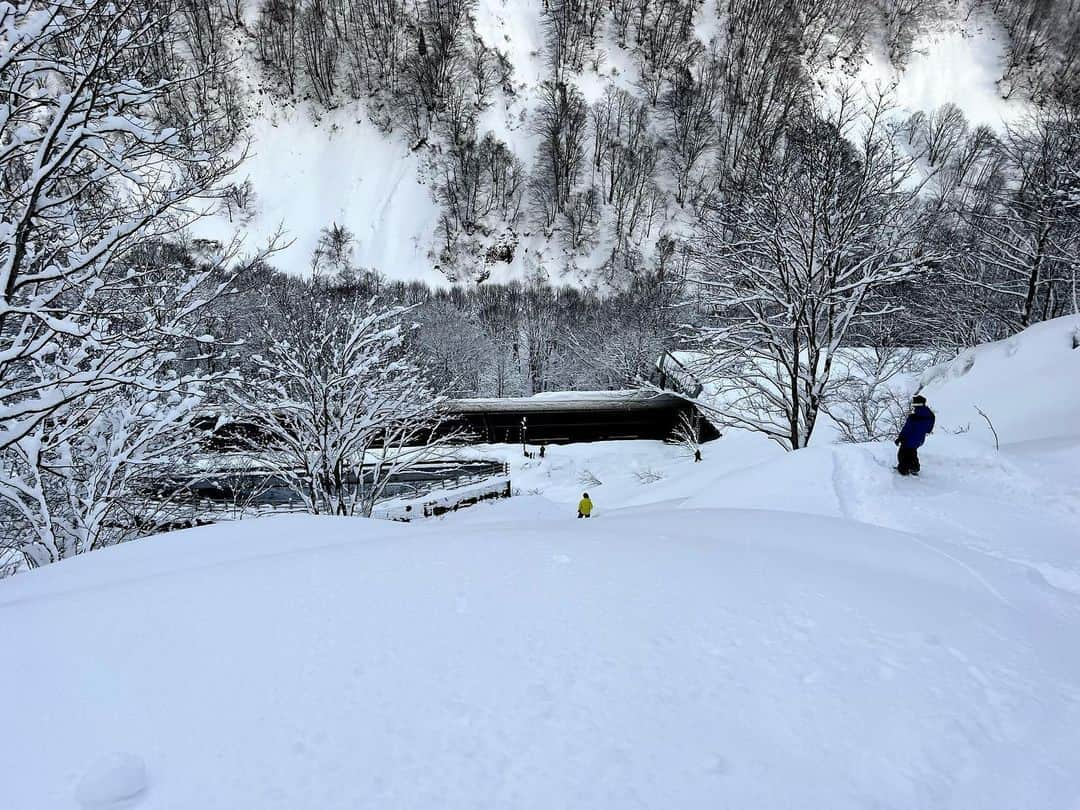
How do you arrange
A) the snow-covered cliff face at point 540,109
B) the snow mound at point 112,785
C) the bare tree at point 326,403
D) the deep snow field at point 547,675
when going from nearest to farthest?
the snow mound at point 112,785 → the deep snow field at point 547,675 → the bare tree at point 326,403 → the snow-covered cliff face at point 540,109

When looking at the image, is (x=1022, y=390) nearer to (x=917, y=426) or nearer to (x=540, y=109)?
(x=917, y=426)

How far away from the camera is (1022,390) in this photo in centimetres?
1016

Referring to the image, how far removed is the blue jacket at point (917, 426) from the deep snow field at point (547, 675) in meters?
2.21

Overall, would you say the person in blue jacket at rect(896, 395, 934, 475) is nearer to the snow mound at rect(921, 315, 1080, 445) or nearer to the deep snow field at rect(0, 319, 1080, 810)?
the deep snow field at rect(0, 319, 1080, 810)

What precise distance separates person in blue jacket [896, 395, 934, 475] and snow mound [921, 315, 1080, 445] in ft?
10.6

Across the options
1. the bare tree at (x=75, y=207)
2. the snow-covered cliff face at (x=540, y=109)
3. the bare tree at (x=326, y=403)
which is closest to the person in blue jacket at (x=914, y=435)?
the bare tree at (x=75, y=207)

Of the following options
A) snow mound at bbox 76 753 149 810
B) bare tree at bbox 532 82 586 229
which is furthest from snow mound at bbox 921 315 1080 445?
bare tree at bbox 532 82 586 229

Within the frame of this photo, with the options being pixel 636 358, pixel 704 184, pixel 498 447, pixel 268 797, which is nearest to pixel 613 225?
pixel 704 184

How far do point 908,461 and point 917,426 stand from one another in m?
0.60

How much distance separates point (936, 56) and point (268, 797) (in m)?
83.1

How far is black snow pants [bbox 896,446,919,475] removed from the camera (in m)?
6.37

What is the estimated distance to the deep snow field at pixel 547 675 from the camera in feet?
5.05

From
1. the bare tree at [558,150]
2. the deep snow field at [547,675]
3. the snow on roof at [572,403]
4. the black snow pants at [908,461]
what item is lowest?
the snow on roof at [572,403]

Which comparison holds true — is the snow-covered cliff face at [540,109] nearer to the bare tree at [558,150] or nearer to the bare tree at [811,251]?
the bare tree at [558,150]
